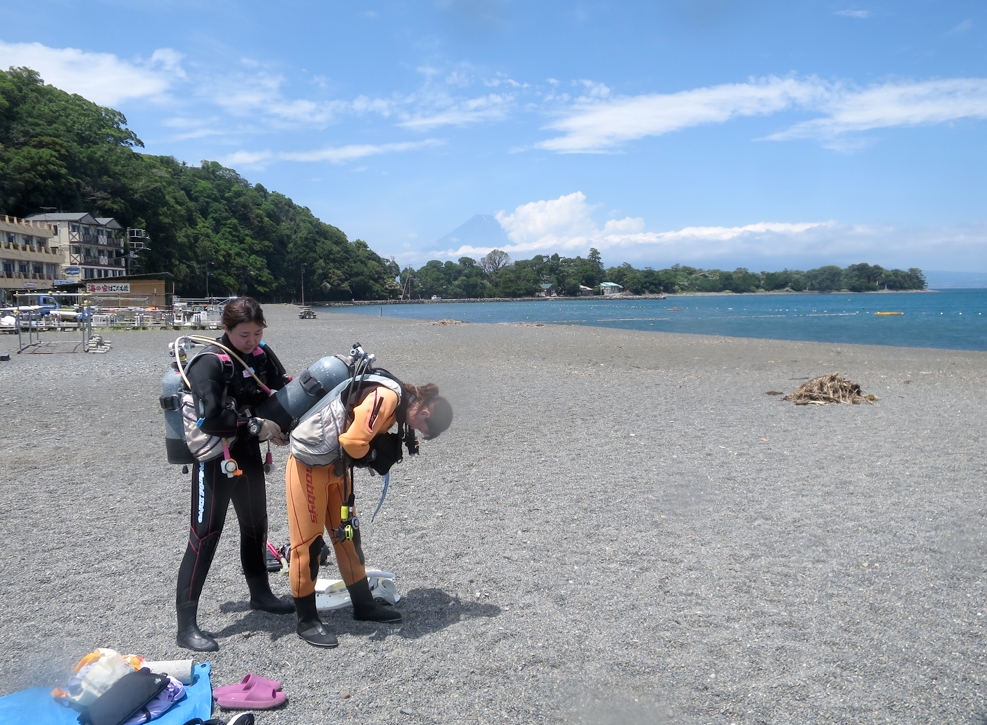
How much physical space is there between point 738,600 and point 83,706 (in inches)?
129

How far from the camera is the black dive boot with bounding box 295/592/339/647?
3643 mm

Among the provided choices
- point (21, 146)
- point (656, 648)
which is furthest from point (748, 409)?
point (21, 146)

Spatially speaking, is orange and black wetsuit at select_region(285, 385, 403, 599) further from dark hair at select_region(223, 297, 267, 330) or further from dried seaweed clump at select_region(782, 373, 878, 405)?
dried seaweed clump at select_region(782, 373, 878, 405)

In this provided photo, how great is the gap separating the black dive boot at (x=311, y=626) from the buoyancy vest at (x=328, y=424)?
0.76 meters

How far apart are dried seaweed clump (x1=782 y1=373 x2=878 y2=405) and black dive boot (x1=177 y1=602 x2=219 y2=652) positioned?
34.1 ft

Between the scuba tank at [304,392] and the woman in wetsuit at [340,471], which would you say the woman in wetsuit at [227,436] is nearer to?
the scuba tank at [304,392]

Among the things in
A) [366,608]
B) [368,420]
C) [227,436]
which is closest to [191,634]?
[366,608]

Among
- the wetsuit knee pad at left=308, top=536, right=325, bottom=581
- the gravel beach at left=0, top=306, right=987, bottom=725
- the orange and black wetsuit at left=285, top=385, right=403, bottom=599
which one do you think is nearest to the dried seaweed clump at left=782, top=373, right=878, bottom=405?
the gravel beach at left=0, top=306, right=987, bottom=725

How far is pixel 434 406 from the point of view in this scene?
11.8ft

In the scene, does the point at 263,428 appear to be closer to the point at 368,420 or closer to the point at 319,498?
the point at 319,498

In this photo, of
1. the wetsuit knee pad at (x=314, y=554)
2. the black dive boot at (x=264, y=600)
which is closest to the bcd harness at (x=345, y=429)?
the wetsuit knee pad at (x=314, y=554)

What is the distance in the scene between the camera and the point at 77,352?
72.2 feet

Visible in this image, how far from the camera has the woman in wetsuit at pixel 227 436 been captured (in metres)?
3.50

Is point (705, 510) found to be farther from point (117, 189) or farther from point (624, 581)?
point (117, 189)
